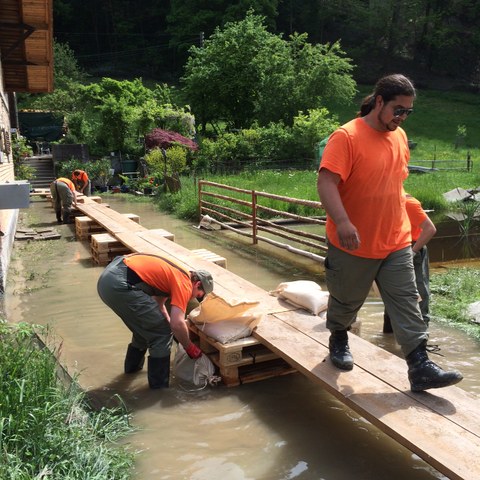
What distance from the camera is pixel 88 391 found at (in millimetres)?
4238

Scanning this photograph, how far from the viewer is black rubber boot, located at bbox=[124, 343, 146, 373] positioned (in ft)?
14.9

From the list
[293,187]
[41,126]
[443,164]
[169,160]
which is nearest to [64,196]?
[169,160]

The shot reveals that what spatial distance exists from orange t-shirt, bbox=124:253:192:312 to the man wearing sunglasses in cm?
112

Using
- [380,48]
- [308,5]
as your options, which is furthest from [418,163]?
[308,5]

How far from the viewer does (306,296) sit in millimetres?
4867

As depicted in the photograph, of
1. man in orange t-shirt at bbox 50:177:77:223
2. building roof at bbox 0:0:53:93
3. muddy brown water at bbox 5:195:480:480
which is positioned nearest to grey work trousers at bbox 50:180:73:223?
man in orange t-shirt at bbox 50:177:77:223

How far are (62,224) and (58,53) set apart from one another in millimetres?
27176

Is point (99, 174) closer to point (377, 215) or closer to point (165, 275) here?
point (165, 275)

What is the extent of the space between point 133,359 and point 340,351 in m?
1.80

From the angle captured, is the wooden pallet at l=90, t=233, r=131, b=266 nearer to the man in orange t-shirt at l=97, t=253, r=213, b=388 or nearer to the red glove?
the man in orange t-shirt at l=97, t=253, r=213, b=388

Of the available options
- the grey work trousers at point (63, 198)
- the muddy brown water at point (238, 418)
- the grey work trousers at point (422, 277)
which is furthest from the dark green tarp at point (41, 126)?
the grey work trousers at point (422, 277)

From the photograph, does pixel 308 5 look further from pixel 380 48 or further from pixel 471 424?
pixel 471 424

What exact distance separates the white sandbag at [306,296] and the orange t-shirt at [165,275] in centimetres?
127

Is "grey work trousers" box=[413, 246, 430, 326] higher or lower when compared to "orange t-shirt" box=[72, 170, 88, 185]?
higher
